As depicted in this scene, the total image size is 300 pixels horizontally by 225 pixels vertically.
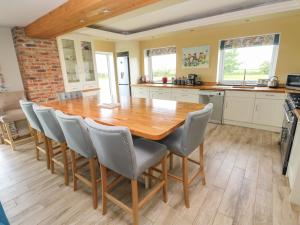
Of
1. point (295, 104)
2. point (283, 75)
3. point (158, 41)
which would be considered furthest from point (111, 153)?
point (158, 41)

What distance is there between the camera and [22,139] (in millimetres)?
3383

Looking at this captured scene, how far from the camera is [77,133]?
1.51 meters

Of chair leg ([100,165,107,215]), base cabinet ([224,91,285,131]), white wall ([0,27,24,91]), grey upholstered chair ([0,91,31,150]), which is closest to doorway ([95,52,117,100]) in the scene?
white wall ([0,27,24,91])

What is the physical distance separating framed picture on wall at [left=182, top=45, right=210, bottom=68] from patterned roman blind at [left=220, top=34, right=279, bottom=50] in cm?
41

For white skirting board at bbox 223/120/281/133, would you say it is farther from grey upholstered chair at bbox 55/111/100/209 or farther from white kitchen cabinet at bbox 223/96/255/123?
grey upholstered chair at bbox 55/111/100/209

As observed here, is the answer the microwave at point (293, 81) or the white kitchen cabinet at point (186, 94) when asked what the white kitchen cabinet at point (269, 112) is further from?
the white kitchen cabinet at point (186, 94)

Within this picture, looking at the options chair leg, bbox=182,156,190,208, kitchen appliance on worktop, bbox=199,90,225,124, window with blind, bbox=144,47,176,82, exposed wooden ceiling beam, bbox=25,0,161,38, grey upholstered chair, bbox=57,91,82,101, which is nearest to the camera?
chair leg, bbox=182,156,190,208

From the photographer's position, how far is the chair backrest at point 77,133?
1455mm

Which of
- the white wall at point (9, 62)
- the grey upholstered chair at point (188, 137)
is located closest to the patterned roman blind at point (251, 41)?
the grey upholstered chair at point (188, 137)

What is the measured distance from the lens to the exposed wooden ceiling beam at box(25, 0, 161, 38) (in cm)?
199

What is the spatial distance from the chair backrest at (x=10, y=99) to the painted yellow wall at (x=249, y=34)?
4.00m

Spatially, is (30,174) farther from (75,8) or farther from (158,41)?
(158,41)

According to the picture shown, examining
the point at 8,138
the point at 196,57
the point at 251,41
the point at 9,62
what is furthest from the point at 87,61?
the point at 251,41

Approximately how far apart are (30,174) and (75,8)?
2.33m
